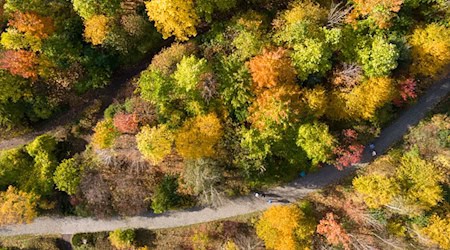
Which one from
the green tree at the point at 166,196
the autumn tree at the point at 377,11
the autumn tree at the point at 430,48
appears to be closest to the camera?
the autumn tree at the point at 377,11

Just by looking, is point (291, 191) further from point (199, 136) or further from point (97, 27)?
point (97, 27)

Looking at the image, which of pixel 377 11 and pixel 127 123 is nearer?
pixel 377 11

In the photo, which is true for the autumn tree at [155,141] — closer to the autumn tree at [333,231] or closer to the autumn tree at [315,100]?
the autumn tree at [315,100]

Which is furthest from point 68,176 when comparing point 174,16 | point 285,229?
point 285,229

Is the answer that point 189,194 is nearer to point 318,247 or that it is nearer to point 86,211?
point 86,211

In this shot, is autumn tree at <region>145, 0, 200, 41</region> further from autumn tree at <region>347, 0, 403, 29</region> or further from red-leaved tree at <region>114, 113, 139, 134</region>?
autumn tree at <region>347, 0, 403, 29</region>

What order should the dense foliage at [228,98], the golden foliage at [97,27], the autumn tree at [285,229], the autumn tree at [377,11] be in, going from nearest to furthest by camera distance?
the autumn tree at [377,11], the dense foliage at [228,98], the autumn tree at [285,229], the golden foliage at [97,27]

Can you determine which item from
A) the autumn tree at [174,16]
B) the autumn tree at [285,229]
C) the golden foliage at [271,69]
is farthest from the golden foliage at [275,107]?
the autumn tree at [174,16]
